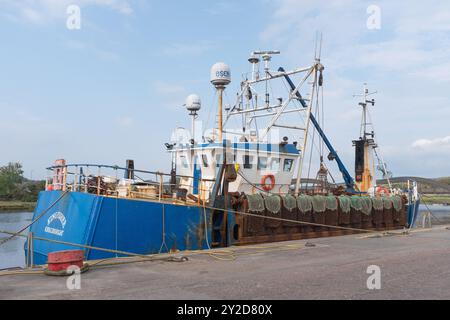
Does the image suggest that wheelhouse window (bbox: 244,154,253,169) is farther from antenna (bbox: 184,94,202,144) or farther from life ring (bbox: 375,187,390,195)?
life ring (bbox: 375,187,390,195)

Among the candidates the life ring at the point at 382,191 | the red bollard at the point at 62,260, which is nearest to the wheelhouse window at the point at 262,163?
the red bollard at the point at 62,260

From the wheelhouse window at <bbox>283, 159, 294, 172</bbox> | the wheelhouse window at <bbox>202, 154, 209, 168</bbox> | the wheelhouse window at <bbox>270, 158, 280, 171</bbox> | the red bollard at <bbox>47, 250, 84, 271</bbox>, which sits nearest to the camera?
the red bollard at <bbox>47, 250, 84, 271</bbox>

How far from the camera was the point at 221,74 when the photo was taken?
1474 centimetres

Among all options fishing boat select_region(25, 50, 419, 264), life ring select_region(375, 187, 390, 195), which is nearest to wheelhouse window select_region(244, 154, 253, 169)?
fishing boat select_region(25, 50, 419, 264)

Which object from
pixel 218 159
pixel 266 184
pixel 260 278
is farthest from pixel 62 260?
pixel 266 184

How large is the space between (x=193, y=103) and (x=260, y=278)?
32.2 feet

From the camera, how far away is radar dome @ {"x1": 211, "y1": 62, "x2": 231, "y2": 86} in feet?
48.4

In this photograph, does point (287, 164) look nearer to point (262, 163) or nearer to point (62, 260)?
point (262, 163)

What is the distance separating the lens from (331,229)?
15.6 metres

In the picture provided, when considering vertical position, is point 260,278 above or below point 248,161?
below

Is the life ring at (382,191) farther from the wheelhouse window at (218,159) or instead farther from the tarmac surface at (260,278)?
the tarmac surface at (260,278)

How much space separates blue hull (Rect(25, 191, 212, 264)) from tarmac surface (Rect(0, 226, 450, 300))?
4.91ft
